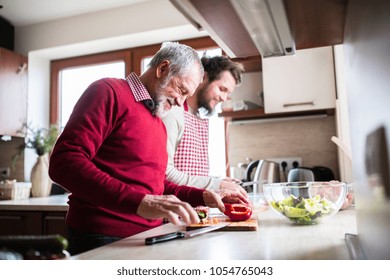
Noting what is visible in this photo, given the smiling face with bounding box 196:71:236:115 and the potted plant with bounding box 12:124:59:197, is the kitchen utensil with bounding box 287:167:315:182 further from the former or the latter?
the potted plant with bounding box 12:124:59:197

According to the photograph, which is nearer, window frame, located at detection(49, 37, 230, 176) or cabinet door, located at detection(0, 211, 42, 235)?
cabinet door, located at detection(0, 211, 42, 235)

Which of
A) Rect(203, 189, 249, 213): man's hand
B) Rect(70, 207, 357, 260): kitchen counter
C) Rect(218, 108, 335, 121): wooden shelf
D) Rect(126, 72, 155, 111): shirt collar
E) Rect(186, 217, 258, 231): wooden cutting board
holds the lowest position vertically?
Rect(70, 207, 357, 260): kitchen counter

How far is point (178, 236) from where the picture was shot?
0.62m

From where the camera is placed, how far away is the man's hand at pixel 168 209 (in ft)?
1.82

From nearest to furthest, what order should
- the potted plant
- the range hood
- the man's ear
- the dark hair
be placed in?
the range hood < the man's ear < the dark hair < the potted plant

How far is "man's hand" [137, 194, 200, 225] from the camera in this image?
1.82 ft

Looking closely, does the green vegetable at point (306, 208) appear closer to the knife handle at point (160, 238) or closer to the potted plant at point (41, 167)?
the knife handle at point (160, 238)

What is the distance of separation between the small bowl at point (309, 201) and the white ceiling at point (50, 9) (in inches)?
62.0

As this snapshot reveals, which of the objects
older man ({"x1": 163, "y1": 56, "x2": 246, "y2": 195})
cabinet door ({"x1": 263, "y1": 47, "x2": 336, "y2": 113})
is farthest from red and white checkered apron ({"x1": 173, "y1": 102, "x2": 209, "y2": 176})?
cabinet door ({"x1": 263, "y1": 47, "x2": 336, "y2": 113})

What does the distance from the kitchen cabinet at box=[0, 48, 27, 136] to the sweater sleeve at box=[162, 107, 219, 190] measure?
131 centimetres

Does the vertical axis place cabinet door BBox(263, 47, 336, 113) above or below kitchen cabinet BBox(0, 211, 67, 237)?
above

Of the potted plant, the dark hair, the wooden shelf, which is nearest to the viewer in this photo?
the dark hair

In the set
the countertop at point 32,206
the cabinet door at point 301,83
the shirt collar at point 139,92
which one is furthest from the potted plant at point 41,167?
the shirt collar at point 139,92
